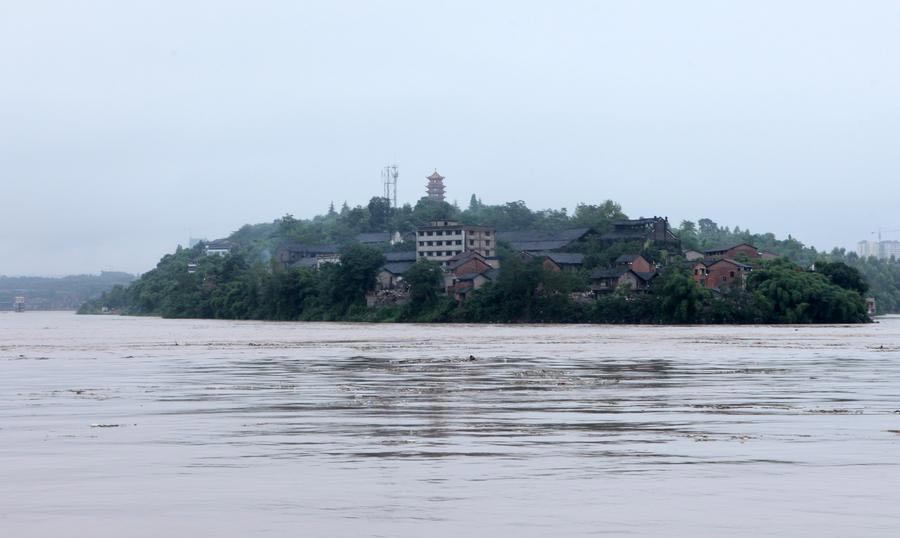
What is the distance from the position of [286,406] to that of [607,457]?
6709 mm

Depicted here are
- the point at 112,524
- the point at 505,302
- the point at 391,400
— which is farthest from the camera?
the point at 505,302

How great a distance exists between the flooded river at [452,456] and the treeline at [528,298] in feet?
182

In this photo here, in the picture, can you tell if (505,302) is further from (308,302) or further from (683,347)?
(683,347)

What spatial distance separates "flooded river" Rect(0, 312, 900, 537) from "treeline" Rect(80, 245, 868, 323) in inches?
2179

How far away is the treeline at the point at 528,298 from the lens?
7744 cm

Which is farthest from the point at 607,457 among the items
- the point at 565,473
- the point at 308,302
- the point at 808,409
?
the point at 308,302

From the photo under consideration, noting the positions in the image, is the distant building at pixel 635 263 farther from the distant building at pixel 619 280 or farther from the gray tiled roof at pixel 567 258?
the gray tiled roof at pixel 567 258

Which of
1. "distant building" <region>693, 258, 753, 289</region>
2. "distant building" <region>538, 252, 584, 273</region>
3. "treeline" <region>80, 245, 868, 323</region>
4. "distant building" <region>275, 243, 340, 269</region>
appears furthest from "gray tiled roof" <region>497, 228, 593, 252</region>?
"distant building" <region>693, 258, 753, 289</region>

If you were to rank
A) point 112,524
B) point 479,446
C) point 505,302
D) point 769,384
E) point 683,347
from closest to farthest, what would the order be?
point 112,524
point 479,446
point 769,384
point 683,347
point 505,302

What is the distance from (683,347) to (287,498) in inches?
1255

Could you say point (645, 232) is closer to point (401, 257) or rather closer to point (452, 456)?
point (401, 257)

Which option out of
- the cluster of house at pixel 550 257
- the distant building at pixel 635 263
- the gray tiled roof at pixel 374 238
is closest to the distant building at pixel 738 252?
the cluster of house at pixel 550 257

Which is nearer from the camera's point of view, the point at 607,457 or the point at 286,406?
the point at 607,457

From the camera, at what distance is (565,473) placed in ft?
33.2
